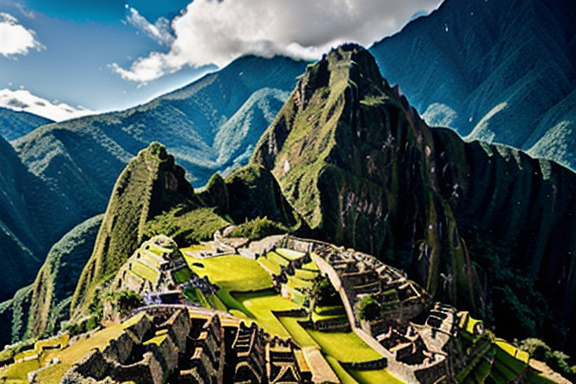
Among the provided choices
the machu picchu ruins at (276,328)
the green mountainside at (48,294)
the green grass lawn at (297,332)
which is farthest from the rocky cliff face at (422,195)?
the green grass lawn at (297,332)

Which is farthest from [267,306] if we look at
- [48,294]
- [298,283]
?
[48,294]

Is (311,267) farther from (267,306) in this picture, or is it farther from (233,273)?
(267,306)

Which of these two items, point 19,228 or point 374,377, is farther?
point 19,228

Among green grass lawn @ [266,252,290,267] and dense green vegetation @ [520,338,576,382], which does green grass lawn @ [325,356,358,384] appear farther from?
dense green vegetation @ [520,338,576,382]

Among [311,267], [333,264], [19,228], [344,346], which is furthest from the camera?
[19,228]

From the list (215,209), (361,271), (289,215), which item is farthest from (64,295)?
(361,271)

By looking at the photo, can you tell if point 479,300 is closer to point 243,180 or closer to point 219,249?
point 243,180
